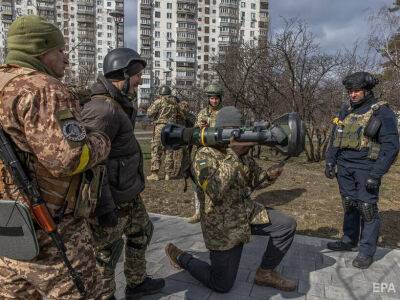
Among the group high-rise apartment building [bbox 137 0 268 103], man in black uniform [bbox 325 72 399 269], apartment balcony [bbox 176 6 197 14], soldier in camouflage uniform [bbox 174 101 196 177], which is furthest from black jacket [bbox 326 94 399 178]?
apartment balcony [bbox 176 6 197 14]

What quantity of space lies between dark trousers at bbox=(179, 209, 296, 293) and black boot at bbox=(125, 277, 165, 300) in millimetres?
347

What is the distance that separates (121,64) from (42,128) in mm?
1211

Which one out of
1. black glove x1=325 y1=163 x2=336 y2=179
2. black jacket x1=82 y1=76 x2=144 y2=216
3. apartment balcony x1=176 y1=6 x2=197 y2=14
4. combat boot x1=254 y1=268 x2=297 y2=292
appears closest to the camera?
black jacket x1=82 y1=76 x2=144 y2=216

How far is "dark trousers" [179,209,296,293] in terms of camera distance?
3025 millimetres

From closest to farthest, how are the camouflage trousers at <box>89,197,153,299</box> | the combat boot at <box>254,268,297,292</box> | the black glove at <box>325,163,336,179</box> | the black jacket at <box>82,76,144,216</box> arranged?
the black jacket at <box>82,76,144,216</box>
the camouflage trousers at <box>89,197,153,299</box>
the combat boot at <box>254,268,297,292</box>
the black glove at <box>325,163,336,179</box>

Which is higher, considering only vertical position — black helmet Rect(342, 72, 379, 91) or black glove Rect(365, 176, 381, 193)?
black helmet Rect(342, 72, 379, 91)

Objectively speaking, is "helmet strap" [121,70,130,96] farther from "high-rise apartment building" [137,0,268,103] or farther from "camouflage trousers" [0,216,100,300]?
"high-rise apartment building" [137,0,268,103]

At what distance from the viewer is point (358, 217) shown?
422cm

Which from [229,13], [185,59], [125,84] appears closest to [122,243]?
[125,84]

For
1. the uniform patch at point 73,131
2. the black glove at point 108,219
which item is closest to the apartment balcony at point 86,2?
the black glove at point 108,219

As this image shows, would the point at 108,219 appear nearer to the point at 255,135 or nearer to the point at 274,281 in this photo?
the point at 255,135

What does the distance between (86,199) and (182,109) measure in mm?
6277

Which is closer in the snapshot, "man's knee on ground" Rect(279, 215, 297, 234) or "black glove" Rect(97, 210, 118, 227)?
"black glove" Rect(97, 210, 118, 227)

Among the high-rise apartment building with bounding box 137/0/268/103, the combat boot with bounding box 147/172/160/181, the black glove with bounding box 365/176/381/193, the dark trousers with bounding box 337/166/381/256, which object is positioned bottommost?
→ the combat boot with bounding box 147/172/160/181
